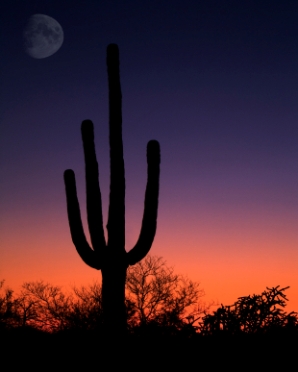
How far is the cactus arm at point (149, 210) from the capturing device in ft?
22.1

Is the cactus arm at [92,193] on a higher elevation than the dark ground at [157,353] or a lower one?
higher

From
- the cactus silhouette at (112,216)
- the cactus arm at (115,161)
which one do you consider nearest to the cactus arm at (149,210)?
the cactus silhouette at (112,216)

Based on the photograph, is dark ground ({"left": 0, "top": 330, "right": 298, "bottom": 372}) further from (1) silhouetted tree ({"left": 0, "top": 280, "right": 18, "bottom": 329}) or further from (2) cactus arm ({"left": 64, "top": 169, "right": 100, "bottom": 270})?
(1) silhouetted tree ({"left": 0, "top": 280, "right": 18, "bottom": 329})

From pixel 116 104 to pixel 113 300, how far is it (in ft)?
12.3

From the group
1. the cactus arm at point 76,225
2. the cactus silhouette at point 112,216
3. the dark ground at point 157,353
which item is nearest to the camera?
the dark ground at point 157,353

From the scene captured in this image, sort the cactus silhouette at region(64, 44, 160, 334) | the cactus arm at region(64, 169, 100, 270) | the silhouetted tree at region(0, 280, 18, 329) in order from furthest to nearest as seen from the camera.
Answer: the silhouetted tree at region(0, 280, 18, 329)
the cactus arm at region(64, 169, 100, 270)
the cactus silhouette at region(64, 44, 160, 334)

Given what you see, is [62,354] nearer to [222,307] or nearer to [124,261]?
[222,307]

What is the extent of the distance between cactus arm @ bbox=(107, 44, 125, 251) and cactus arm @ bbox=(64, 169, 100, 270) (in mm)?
416

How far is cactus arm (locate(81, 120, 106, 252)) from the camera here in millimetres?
6691

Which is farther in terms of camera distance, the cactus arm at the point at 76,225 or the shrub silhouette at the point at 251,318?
the cactus arm at the point at 76,225

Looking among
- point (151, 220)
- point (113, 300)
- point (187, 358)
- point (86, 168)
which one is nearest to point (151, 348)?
point (187, 358)

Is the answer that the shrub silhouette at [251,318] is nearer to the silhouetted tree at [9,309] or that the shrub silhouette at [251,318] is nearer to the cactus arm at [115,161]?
the cactus arm at [115,161]

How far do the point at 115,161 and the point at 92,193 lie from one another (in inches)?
29.7

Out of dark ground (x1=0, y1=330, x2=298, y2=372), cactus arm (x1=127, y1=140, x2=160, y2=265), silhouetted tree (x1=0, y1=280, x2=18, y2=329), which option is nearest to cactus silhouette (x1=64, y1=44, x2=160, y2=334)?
cactus arm (x1=127, y1=140, x2=160, y2=265)
